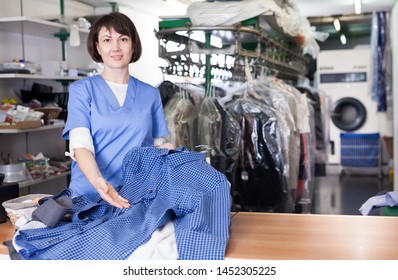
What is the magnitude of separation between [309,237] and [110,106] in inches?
38.2

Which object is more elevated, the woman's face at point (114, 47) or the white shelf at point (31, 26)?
the white shelf at point (31, 26)

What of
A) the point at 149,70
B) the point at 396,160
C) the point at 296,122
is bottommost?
the point at 396,160

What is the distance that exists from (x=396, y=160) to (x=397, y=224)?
17.8 ft

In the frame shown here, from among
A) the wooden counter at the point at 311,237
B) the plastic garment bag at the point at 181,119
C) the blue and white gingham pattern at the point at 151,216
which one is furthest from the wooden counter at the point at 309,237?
the plastic garment bag at the point at 181,119

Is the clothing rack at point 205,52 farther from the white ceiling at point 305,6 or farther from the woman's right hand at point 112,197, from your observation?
the white ceiling at point 305,6

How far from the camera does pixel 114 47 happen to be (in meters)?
2.04

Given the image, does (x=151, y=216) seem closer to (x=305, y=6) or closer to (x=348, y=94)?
(x=305, y=6)

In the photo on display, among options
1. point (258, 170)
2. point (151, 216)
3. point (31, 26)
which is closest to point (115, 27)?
point (151, 216)

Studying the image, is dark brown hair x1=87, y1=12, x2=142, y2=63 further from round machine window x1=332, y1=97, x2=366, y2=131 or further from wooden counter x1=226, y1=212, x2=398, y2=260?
round machine window x1=332, y1=97, x2=366, y2=131

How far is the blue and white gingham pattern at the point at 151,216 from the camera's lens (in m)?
1.48

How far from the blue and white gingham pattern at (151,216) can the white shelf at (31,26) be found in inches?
111
